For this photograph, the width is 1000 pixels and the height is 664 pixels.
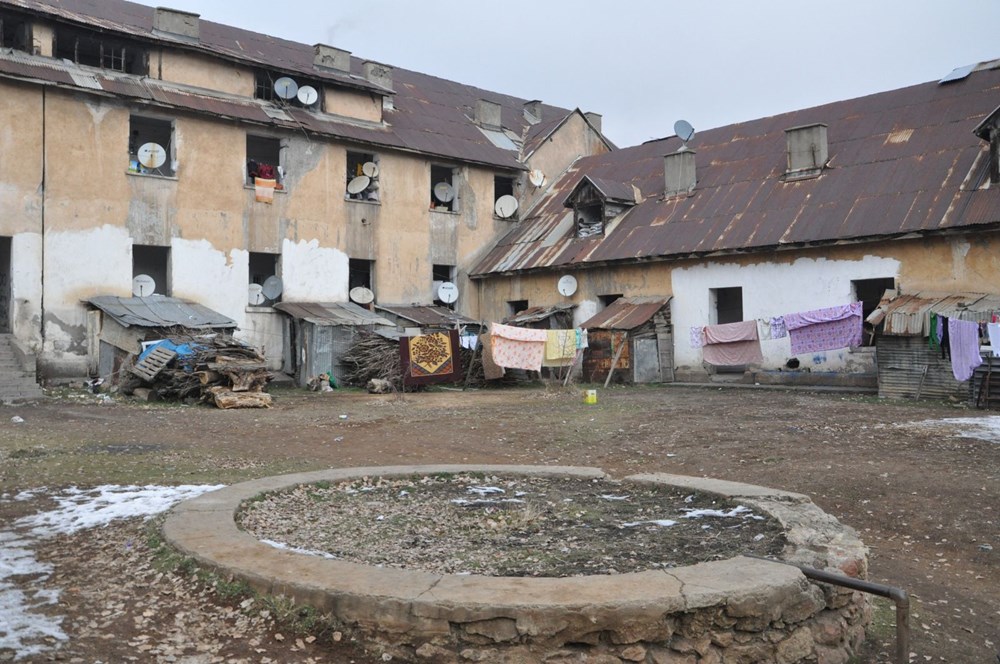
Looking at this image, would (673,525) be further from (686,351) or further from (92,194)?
(92,194)

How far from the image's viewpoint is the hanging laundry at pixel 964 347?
1475 centimetres

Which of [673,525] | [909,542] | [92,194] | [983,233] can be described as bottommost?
[909,542]

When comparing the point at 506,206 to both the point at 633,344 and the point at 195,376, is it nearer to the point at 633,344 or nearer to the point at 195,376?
the point at 633,344

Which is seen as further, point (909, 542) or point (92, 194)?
point (92, 194)

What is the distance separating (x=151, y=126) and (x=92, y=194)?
12.0 feet

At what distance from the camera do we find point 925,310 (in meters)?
15.7

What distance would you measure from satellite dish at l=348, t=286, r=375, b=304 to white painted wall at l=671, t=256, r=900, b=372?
29.0 feet

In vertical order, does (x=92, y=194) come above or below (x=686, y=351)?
above

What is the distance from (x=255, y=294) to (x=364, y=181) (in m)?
4.76

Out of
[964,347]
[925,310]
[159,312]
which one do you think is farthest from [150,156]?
[964,347]

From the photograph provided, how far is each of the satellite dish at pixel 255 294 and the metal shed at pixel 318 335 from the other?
0.59 m

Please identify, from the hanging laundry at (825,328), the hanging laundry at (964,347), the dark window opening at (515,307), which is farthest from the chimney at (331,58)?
the hanging laundry at (964,347)

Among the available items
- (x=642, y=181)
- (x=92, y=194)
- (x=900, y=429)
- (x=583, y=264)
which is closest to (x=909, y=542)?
(x=900, y=429)

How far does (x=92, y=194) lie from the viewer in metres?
19.3
